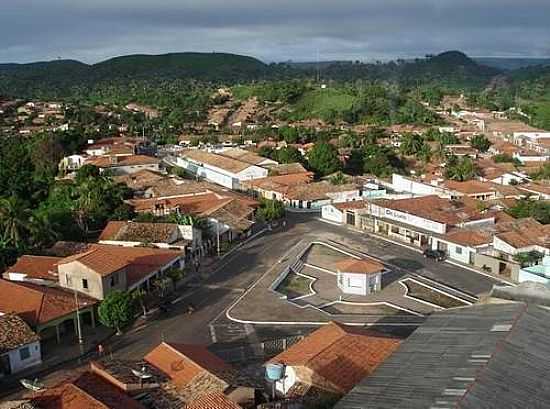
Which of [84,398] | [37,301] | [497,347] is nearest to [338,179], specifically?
[37,301]

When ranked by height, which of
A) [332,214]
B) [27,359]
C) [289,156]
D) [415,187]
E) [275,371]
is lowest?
[27,359]

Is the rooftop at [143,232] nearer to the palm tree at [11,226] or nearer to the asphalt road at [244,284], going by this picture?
the asphalt road at [244,284]

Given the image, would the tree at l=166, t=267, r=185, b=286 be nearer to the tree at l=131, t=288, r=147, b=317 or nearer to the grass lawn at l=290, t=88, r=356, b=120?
the tree at l=131, t=288, r=147, b=317

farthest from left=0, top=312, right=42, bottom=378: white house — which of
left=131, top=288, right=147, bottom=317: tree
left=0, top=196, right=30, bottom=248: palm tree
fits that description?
left=0, top=196, right=30, bottom=248: palm tree

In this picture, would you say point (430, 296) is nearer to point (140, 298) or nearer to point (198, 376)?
point (140, 298)

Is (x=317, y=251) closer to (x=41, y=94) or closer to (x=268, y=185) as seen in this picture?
(x=268, y=185)

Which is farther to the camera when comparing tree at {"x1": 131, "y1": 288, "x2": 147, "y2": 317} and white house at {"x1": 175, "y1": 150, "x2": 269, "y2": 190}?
white house at {"x1": 175, "y1": 150, "x2": 269, "y2": 190}

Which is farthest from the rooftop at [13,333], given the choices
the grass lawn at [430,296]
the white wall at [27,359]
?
the grass lawn at [430,296]
